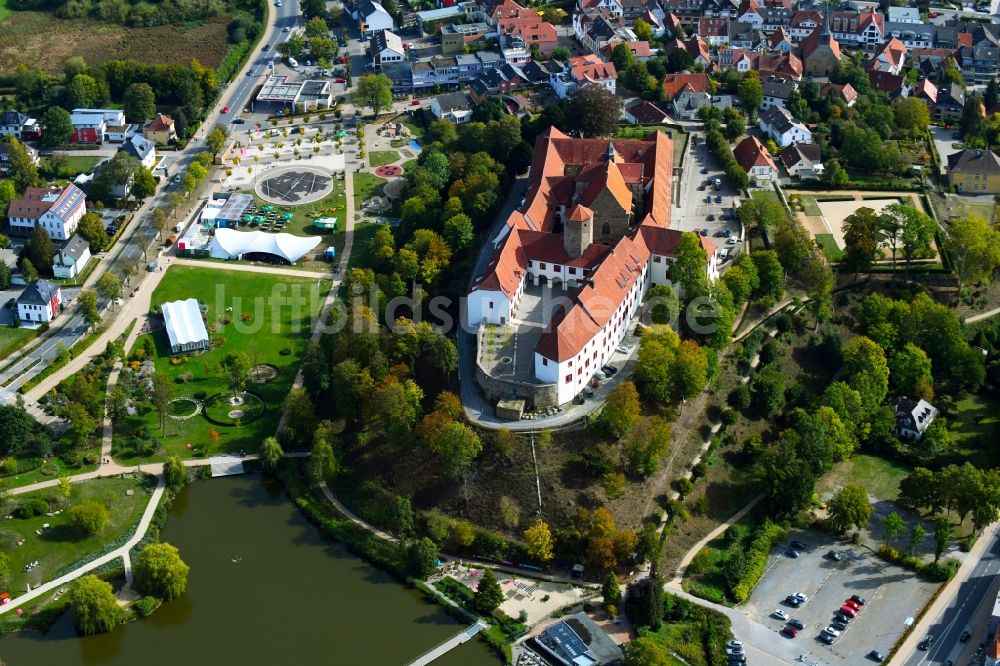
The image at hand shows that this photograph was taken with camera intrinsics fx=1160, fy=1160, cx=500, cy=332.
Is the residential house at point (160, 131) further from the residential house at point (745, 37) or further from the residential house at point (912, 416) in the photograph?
the residential house at point (912, 416)

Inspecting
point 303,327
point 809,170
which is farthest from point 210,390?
point 809,170

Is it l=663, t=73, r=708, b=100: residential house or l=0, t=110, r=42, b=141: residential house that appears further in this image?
l=0, t=110, r=42, b=141: residential house

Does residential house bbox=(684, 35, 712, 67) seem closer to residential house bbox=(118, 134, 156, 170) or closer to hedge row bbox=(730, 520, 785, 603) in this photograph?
residential house bbox=(118, 134, 156, 170)

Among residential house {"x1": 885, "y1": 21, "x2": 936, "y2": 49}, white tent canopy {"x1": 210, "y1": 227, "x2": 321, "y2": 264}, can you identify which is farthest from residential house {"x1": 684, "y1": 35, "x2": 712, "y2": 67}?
white tent canopy {"x1": 210, "y1": 227, "x2": 321, "y2": 264}

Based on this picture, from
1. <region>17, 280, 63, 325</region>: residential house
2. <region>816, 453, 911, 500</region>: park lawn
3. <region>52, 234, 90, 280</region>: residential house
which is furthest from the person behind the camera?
<region>52, 234, 90, 280</region>: residential house

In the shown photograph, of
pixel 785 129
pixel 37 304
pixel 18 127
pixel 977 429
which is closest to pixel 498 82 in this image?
pixel 785 129

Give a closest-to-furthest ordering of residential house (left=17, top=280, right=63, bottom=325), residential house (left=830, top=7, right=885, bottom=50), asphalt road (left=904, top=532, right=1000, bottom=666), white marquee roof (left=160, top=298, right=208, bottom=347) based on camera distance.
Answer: asphalt road (left=904, top=532, right=1000, bottom=666)
white marquee roof (left=160, top=298, right=208, bottom=347)
residential house (left=17, top=280, right=63, bottom=325)
residential house (left=830, top=7, right=885, bottom=50)

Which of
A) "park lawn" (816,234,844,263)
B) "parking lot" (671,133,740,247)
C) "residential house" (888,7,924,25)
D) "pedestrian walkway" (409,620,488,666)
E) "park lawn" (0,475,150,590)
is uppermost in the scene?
"residential house" (888,7,924,25)
